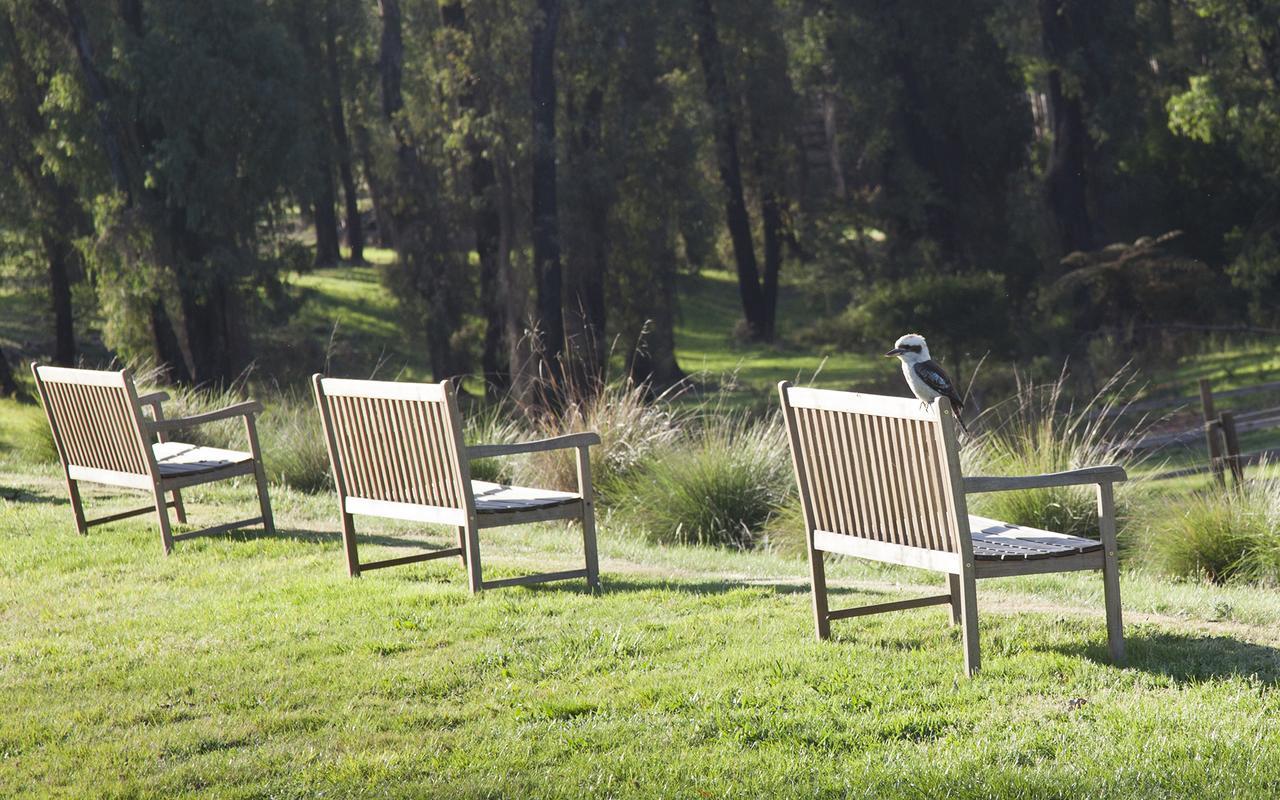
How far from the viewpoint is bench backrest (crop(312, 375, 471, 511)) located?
6355mm

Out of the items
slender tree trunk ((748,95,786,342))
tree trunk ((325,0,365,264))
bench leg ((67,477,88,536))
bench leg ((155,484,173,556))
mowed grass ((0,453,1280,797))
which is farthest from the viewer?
slender tree trunk ((748,95,786,342))

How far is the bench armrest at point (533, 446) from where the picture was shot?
6.30m

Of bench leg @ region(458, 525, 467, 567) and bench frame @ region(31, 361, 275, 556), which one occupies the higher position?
bench frame @ region(31, 361, 275, 556)

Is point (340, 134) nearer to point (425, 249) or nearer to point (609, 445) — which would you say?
point (425, 249)

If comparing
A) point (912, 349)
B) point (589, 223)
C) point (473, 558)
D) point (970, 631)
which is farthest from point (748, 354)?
point (970, 631)

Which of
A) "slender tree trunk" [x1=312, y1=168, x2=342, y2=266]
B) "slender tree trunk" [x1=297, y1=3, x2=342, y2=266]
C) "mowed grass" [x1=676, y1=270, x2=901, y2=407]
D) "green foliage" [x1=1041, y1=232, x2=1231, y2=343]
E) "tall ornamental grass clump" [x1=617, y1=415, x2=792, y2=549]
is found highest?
"slender tree trunk" [x1=297, y1=3, x2=342, y2=266]

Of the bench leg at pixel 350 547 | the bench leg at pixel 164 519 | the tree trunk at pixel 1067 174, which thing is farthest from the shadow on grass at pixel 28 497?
the tree trunk at pixel 1067 174

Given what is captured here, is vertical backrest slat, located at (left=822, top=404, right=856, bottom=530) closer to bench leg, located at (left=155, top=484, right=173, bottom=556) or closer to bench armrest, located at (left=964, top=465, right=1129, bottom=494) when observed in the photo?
bench armrest, located at (left=964, top=465, right=1129, bottom=494)

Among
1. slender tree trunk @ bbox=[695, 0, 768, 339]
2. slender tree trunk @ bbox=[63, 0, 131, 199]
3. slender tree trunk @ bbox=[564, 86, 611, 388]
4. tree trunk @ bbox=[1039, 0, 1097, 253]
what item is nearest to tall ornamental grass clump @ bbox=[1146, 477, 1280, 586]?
slender tree trunk @ bbox=[63, 0, 131, 199]

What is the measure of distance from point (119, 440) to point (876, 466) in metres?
4.73

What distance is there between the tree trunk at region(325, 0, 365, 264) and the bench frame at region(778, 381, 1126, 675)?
70.6 ft

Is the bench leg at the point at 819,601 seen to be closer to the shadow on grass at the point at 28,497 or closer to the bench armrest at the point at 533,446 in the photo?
the bench armrest at the point at 533,446

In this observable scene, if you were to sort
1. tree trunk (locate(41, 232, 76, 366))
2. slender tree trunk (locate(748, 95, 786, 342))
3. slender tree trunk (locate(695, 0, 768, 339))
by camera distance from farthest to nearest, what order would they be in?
1. slender tree trunk (locate(748, 95, 786, 342))
2. slender tree trunk (locate(695, 0, 768, 339))
3. tree trunk (locate(41, 232, 76, 366))

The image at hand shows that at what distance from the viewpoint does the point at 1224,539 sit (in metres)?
8.27
